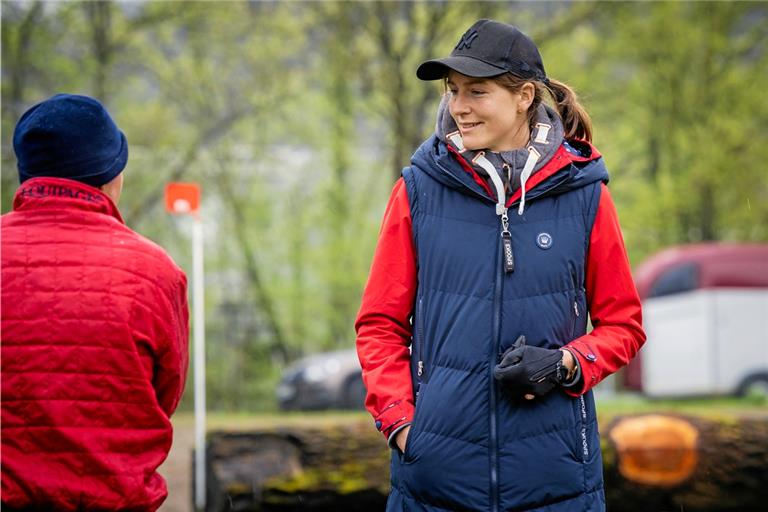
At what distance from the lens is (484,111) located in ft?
8.36

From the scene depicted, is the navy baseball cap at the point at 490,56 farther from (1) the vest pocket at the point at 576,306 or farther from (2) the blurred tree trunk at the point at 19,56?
(2) the blurred tree trunk at the point at 19,56

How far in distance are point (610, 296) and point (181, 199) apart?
528cm

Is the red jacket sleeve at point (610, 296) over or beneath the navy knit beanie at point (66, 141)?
beneath

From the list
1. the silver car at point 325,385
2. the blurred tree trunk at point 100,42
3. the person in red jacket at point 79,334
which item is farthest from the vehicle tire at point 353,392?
the person in red jacket at point 79,334

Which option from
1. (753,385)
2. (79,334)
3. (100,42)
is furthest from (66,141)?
(100,42)

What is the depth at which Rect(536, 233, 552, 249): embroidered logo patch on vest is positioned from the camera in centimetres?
245

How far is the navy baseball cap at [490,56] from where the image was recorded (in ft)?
8.27

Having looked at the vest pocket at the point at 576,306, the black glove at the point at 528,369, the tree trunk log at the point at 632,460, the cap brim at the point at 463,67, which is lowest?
the tree trunk log at the point at 632,460

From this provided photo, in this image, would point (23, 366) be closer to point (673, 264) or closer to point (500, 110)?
point (500, 110)

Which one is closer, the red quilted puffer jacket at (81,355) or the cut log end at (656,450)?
the red quilted puffer jacket at (81,355)

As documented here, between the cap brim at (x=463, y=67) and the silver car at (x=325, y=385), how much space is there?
37.6 ft

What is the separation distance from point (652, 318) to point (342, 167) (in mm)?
5862

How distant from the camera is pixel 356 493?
5840 mm

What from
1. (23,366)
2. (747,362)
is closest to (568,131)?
(23,366)
